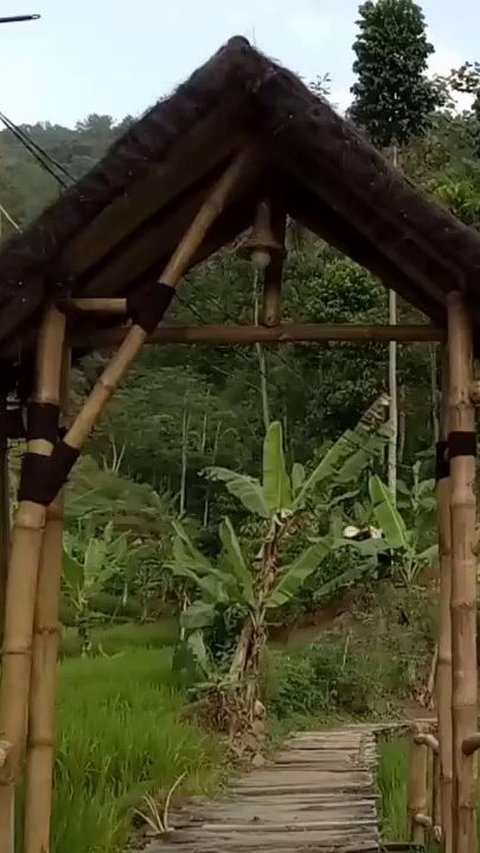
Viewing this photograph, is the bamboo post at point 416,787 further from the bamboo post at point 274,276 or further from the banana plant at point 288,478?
the banana plant at point 288,478

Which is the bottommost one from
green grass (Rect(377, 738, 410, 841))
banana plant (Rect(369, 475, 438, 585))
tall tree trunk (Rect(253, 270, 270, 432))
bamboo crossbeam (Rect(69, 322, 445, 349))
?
green grass (Rect(377, 738, 410, 841))

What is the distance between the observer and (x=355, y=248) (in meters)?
3.34

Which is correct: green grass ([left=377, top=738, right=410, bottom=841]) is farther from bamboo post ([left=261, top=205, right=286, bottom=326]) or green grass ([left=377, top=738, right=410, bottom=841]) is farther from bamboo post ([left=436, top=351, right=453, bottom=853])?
bamboo post ([left=261, top=205, right=286, bottom=326])

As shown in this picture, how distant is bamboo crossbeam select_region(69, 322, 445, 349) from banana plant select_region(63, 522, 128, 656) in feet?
22.6

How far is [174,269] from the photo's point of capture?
9.95 feet

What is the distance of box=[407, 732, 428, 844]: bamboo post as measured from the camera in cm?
432

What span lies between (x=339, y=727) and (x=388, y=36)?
8.16 metres

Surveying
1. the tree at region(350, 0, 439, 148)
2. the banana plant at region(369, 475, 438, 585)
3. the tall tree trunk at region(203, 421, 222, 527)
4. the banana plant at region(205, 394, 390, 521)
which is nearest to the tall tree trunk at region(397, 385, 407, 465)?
the tall tree trunk at region(203, 421, 222, 527)

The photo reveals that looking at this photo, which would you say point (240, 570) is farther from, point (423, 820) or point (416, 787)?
point (423, 820)

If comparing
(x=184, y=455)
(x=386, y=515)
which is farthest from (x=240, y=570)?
(x=184, y=455)

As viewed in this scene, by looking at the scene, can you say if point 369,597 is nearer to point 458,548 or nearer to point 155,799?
point 155,799

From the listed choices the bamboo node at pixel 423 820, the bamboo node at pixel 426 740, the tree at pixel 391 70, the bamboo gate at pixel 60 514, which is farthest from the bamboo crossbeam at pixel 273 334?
the tree at pixel 391 70

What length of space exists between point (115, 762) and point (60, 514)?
1904mm

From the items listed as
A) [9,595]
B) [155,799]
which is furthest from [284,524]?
[9,595]
